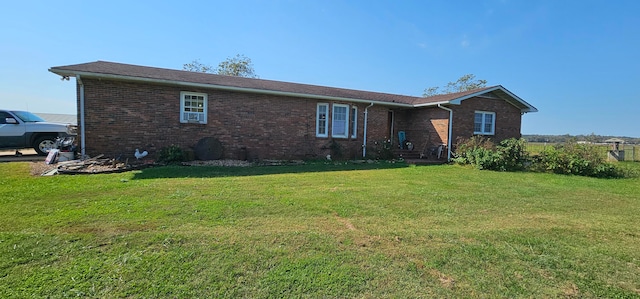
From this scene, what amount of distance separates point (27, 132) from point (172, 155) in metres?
5.65

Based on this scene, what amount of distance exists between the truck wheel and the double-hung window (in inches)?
698

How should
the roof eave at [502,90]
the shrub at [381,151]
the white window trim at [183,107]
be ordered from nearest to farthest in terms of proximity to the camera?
the white window trim at [183,107]
the roof eave at [502,90]
the shrub at [381,151]

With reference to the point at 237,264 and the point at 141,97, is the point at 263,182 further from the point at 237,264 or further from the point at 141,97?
the point at 141,97

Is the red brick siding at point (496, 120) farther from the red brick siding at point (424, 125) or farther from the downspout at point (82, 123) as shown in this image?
the downspout at point (82, 123)

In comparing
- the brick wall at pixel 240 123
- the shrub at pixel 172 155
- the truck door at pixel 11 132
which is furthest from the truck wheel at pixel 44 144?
the shrub at pixel 172 155

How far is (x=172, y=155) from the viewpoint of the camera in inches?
408

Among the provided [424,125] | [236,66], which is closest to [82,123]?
[424,125]

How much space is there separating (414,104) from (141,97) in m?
11.9

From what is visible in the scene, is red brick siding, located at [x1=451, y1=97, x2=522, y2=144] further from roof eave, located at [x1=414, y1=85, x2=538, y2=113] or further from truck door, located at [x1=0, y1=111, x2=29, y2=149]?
truck door, located at [x1=0, y1=111, x2=29, y2=149]

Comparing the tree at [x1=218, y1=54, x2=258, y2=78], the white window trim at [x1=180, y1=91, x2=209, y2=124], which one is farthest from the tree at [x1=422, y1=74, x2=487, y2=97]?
the white window trim at [x1=180, y1=91, x2=209, y2=124]

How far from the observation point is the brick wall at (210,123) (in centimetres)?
1029

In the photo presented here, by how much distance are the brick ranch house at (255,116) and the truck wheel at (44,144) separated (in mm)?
2786

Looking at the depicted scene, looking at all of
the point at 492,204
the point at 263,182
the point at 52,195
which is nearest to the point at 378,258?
the point at 492,204

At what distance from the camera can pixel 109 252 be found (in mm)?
3146
